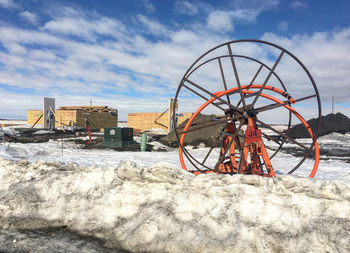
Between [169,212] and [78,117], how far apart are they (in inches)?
1234

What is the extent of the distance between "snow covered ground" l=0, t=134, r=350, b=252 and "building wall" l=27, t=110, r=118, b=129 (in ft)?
91.0

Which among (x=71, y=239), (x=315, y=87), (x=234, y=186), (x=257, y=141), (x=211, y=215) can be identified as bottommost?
(x=71, y=239)

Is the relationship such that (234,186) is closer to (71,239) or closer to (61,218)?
(71,239)

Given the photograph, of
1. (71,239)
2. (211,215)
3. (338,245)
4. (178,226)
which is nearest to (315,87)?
(338,245)

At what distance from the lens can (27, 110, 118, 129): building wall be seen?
1266 inches

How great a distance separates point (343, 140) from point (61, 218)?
2546 cm

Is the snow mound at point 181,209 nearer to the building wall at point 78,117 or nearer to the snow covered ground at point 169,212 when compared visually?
the snow covered ground at point 169,212

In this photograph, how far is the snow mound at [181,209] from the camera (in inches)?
135

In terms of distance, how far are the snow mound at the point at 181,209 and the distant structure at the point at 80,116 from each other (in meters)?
A: 27.8

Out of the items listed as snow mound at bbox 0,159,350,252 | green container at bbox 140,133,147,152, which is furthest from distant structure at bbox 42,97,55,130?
snow mound at bbox 0,159,350,252

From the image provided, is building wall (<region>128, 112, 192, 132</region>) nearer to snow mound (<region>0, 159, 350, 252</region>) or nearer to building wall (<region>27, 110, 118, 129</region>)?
building wall (<region>27, 110, 118, 129</region>)

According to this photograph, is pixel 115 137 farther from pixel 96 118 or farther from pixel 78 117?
pixel 96 118

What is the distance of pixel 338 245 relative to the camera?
10.5ft

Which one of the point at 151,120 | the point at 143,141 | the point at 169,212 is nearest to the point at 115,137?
the point at 143,141
